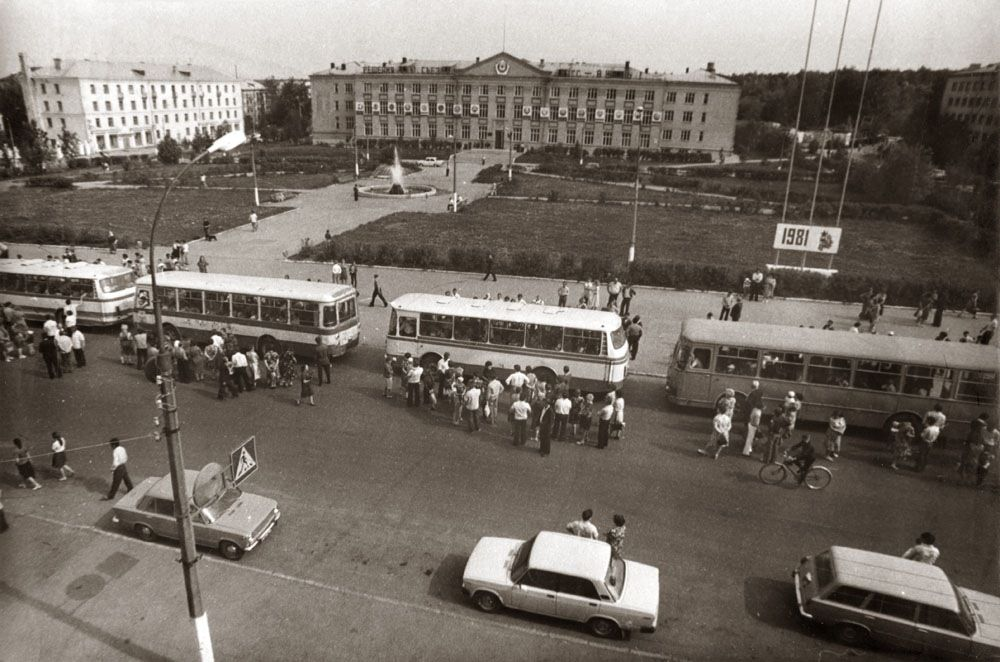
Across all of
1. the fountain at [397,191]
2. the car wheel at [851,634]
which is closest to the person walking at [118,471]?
the car wheel at [851,634]

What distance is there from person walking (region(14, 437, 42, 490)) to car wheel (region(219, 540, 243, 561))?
5620 mm

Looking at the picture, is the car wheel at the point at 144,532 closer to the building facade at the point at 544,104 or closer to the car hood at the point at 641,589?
the car hood at the point at 641,589

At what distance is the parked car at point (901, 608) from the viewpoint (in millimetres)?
9758

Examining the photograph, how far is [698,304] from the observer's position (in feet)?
96.5

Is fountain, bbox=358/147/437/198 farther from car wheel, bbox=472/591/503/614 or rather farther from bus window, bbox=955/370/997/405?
car wheel, bbox=472/591/503/614

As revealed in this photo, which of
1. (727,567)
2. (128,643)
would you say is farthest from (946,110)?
(128,643)

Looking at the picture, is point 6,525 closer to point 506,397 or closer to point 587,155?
point 506,397

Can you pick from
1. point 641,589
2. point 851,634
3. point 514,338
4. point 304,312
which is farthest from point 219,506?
point 851,634

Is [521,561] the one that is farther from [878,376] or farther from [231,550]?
[878,376]

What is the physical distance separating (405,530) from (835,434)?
36.1 feet

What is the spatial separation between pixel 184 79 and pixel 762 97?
387 feet

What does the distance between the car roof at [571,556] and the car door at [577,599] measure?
0.15 m

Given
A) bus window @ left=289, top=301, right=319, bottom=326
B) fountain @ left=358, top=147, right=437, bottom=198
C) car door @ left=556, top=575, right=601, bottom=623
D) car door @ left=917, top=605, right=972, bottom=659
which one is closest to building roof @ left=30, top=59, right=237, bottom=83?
fountain @ left=358, top=147, right=437, bottom=198

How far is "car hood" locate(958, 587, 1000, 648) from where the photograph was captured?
9664 mm
